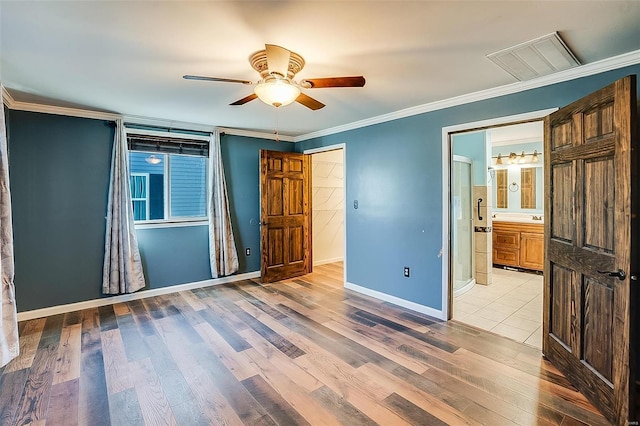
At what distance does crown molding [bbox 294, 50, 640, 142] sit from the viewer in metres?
2.25

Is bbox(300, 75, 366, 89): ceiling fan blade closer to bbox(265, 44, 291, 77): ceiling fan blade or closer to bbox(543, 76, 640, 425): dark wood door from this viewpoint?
bbox(265, 44, 291, 77): ceiling fan blade

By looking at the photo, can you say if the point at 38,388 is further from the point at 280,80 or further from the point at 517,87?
the point at 517,87

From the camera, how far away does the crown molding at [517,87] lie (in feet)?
7.38

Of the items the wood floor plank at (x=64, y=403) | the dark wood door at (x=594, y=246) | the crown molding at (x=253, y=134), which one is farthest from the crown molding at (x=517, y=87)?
the wood floor plank at (x=64, y=403)

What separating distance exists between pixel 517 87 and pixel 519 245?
351 cm

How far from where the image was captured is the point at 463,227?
457 centimetres

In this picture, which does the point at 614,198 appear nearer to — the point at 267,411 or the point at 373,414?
the point at 373,414

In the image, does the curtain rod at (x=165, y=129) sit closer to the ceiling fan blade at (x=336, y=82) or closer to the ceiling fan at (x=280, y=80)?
the ceiling fan at (x=280, y=80)

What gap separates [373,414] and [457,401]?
23.1 inches

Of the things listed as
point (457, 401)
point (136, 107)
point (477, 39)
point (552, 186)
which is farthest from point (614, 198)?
point (136, 107)

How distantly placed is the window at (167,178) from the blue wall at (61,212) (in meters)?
0.29

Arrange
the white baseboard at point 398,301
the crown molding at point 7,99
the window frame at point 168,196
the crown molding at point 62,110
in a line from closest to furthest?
the crown molding at point 7,99
the crown molding at point 62,110
the white baseboard at point 398,301
the window frame at point 168,196

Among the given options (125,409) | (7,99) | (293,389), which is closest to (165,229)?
(7,99)

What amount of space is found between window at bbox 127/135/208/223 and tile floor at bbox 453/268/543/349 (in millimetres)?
3897
